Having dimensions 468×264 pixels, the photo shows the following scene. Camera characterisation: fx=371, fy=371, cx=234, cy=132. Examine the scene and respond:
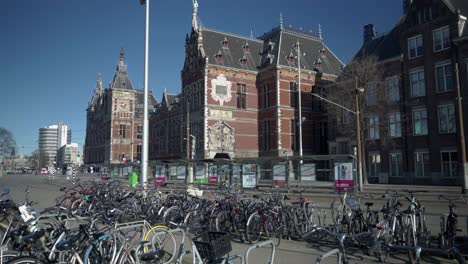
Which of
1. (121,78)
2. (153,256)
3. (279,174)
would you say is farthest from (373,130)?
(121,78)

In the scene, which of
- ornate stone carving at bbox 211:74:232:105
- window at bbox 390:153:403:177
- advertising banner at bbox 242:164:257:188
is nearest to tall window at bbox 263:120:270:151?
ornate stone carving at bbox 211:74:232:105

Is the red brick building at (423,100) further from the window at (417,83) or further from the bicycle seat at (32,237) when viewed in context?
the bicycle seat at (32,237)

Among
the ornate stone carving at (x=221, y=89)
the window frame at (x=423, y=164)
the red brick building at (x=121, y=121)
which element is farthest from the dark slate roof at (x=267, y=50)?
the red brick building at (x=121, y=121)

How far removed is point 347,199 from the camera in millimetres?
9156

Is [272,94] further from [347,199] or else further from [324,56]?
[347,199]

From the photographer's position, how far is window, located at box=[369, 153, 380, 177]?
36.3 meters

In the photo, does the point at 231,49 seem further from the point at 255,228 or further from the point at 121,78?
the point at 255,228

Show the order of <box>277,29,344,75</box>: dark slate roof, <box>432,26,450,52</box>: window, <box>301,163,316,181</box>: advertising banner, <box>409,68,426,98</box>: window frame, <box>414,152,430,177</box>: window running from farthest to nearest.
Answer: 1. <box>277,29,344,75</box>: dark slate roof
2. <box>409,68,426,98</box>: window frame
3. <box>414,152,430,177</box>: window
4. <box>432,26,450,52</box>: window
5. <box>301,163,316,181</box>: advertising banner

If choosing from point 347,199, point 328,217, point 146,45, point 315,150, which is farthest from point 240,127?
point 347,199

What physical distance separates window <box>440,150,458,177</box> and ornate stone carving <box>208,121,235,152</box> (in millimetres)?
21905

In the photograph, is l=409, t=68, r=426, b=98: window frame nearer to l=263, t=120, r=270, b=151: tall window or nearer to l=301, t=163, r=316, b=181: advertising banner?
l=263, t=120, r=270, b=151: tall window

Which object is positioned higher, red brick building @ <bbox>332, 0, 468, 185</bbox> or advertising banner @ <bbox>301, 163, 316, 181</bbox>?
red brick building @ <bbox>332, 0, 468, 185</bbox>

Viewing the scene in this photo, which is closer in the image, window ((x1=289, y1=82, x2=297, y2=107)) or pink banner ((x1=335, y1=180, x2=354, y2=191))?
pink banner ((x1=335, y1=180, x2=354, y2=191))

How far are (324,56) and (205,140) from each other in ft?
69.1
